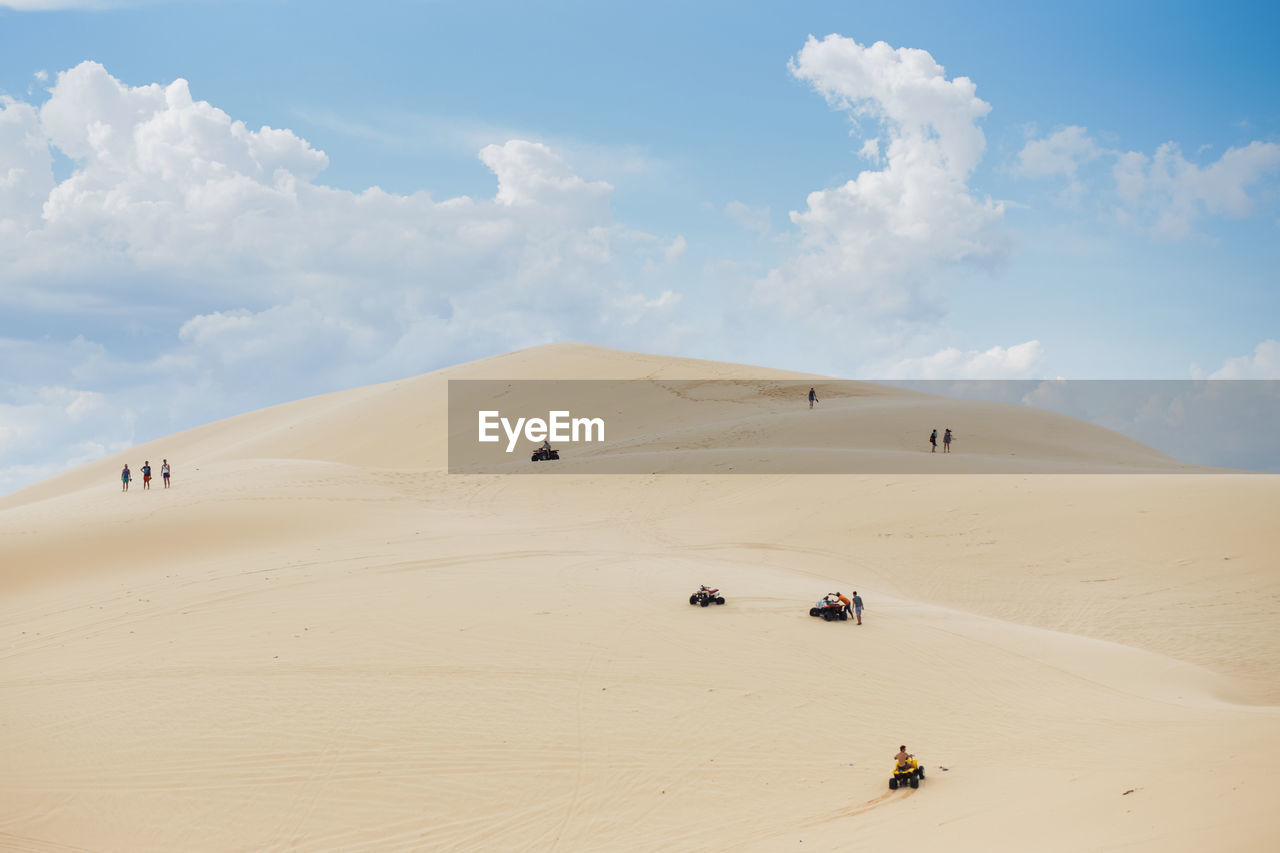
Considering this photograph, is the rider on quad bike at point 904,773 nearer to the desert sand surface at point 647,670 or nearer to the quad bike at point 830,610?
the desert sand surface at point 647,670

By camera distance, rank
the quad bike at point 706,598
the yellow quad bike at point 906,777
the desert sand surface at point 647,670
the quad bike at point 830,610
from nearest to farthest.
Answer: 1. the desert sand surface at point 647,670
2. the yellow quad bike at point 906,777
3. the quad bike at point 830,610
4. the quad bike at point 706,598

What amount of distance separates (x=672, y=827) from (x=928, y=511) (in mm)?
15514

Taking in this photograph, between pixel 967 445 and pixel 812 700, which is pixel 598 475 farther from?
pixel 812 700

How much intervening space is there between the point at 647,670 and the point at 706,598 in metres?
2.83

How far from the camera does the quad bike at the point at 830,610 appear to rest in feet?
47.5

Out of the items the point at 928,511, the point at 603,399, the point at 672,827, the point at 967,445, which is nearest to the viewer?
the point at 672,827

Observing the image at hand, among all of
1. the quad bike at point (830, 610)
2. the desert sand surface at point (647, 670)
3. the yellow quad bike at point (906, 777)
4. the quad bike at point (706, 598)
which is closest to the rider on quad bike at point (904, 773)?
the yellow quad bike at point (906, 777)

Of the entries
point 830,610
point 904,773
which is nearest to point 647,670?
point 830,610

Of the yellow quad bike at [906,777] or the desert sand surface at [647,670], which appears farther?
the yellow quad bike at [906,777]

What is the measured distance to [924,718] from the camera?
11.2 m

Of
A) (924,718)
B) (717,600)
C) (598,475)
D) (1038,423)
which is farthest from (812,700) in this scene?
(1038,423)

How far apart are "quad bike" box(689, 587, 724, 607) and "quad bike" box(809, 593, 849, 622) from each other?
1.50 metres

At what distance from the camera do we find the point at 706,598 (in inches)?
584

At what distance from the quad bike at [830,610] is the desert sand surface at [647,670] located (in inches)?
6.9
